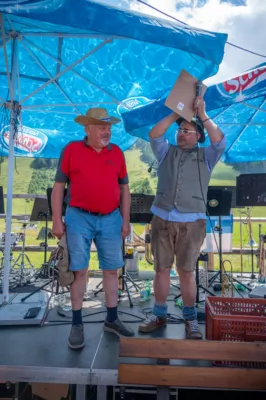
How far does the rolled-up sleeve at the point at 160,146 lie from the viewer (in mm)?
2576

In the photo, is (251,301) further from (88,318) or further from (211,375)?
(88,318)

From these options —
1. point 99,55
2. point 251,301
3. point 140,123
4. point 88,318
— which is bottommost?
point 88,318

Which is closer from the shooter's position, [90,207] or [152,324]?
[90,207]

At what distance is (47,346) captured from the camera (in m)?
2.38

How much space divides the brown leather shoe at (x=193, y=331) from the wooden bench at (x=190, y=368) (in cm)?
61

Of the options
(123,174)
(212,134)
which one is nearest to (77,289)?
(123,174)

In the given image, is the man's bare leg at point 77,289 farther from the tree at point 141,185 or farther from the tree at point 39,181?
the tree at point 141,185

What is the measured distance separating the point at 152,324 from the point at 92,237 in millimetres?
915

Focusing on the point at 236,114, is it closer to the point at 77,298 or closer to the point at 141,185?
the point at 77,298

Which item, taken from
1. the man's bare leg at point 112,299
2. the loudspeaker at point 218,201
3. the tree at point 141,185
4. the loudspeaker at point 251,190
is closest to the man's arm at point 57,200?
the man's bare leg at point 112,299

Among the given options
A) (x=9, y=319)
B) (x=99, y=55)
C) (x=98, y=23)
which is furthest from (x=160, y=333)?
(x=99, y=55)

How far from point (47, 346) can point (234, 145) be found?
4.18 metres

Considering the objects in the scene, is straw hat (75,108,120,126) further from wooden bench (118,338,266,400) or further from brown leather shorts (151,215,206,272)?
wooden bench (118,338,266,400)

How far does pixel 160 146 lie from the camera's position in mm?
2604
